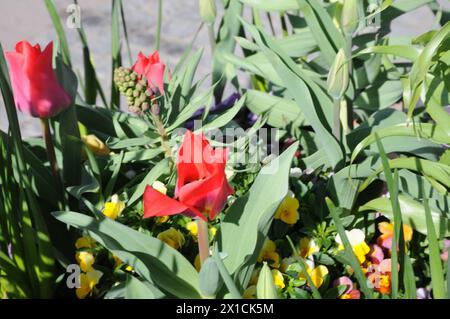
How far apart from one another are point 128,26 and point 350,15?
1796 millimetres

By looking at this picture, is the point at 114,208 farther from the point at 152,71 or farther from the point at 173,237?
the point at 152,71

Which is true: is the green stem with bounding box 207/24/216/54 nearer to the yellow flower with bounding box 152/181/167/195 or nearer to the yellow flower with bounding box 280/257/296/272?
the yellow flower with bounding box 152/181/167/195

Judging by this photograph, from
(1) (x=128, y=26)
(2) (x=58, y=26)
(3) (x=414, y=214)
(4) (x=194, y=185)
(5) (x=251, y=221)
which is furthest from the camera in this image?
(1) (x=128, y=26)

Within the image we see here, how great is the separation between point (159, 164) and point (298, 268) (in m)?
0.24

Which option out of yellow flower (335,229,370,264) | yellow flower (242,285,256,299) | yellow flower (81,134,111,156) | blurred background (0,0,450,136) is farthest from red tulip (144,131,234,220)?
blurred background (0,0,450,136)

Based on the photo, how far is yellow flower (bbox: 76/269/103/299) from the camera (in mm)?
993

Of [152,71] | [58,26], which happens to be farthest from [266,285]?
[58,26]

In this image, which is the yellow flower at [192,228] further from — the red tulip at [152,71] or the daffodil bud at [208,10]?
the daffodil bud at [208,10]

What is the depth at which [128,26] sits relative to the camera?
2.77 meters

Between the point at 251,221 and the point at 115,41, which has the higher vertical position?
the point at 115,41

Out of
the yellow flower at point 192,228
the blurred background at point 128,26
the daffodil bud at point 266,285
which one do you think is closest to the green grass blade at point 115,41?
the yellow flower at point 192,228
